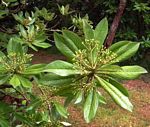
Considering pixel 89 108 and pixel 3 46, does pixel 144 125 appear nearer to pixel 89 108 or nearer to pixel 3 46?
pixel 3 46

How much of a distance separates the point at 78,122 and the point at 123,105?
3898 mm

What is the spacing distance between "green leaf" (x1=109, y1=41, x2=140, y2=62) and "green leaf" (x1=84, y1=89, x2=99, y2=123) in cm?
20

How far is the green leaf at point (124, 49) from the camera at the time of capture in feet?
5.14

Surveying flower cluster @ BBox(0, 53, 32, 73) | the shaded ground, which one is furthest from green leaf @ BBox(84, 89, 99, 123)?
the shaded ground

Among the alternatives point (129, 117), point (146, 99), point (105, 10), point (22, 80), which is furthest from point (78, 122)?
point (22, 80)

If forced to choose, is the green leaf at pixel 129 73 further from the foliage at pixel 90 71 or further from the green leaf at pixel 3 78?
the green leaf at pixel 3 78

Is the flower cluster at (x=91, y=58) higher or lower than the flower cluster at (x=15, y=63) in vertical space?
higher

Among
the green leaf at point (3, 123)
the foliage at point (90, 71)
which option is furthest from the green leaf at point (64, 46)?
the green leaf at point (3, 123)

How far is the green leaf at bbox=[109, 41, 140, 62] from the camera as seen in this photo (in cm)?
157

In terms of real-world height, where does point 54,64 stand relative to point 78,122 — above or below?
above

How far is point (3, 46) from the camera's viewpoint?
98.0 inches

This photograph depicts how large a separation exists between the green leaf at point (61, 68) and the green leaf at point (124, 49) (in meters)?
0.22

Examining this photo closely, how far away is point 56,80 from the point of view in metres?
1.51

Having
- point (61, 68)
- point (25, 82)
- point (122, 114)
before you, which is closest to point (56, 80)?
point (61, 68)
